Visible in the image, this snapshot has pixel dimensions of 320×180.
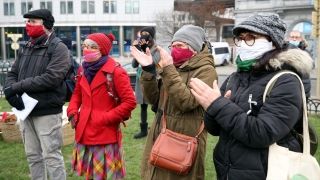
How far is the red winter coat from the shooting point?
3387mm

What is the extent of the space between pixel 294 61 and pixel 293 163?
1.96 feet

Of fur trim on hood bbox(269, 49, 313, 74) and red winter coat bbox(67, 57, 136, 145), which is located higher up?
fur trim on hood bbox(269, 49, 313, 74)

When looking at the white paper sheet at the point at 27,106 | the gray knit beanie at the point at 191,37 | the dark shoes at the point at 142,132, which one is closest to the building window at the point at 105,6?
the dark shoes at the point at 142,132

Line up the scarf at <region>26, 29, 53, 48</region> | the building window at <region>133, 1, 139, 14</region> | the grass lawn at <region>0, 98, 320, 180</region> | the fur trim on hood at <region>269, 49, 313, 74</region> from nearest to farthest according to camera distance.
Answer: the fur trim on hood at <region>269, 49, 313, 74</region>
the scarf at <region>26, 29, 53, 48</region>
the grass lawn at <region>0, 98, 320, 180</region>
the building window at <region>133, 1, 139, 14</region>

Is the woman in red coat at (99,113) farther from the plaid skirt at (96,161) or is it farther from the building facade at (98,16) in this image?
the building facade at (98,16)

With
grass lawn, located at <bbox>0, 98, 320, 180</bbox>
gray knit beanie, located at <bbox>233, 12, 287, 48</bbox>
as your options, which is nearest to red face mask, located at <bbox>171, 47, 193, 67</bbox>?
gray knit beanie, located at <bbox>233, 12, 287, 48</bbox>

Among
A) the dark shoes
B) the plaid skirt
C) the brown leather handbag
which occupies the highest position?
the brown leather handbag

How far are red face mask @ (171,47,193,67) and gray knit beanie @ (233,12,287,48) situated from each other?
2.84ft

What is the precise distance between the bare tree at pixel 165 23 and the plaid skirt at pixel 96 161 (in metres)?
40.3

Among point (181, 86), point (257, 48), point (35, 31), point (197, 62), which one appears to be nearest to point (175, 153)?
point (181, 86)

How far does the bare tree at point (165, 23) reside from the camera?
142ft

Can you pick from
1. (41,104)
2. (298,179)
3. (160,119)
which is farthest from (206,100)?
(41,104)

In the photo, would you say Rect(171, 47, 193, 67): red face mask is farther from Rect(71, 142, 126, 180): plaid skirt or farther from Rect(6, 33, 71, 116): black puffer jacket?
Rect(6, 33, 71, 116): black puffer jacket

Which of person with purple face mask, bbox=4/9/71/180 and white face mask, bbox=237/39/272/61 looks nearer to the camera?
white face mask, bbox=237/39/272/61
